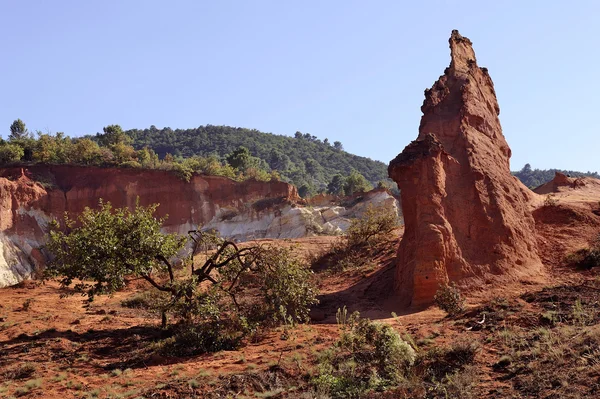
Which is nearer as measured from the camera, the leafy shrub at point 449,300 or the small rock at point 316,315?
the leafy shrub at point 449,300

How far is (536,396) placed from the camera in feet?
26.5

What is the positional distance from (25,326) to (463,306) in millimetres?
10663

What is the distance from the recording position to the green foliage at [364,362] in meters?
9.30

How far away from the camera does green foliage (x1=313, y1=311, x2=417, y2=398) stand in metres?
9.30

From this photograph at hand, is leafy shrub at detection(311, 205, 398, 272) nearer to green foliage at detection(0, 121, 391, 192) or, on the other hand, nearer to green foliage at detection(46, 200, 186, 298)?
green foliage at detection(46, 200, 186, 298)

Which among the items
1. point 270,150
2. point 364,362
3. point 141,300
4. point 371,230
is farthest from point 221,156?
point 364,362

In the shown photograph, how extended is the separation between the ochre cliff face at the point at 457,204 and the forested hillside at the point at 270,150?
59.3 m

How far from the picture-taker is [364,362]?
10367mm

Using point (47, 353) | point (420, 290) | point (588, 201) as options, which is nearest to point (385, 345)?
point (420, 290)

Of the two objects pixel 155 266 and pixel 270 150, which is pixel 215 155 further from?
pixel 155 266

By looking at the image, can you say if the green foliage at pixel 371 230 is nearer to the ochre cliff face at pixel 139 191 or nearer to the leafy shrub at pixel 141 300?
the leafy shrub at pixel 141 300

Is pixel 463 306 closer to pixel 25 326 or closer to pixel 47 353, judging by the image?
pixel 47 353

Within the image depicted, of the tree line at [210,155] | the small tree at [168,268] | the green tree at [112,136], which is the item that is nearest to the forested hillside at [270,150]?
the tree line at [210,155]

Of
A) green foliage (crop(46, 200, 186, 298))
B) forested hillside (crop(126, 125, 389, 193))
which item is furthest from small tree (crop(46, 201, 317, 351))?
forested hillside (crop(126, 125, 389, 193))
